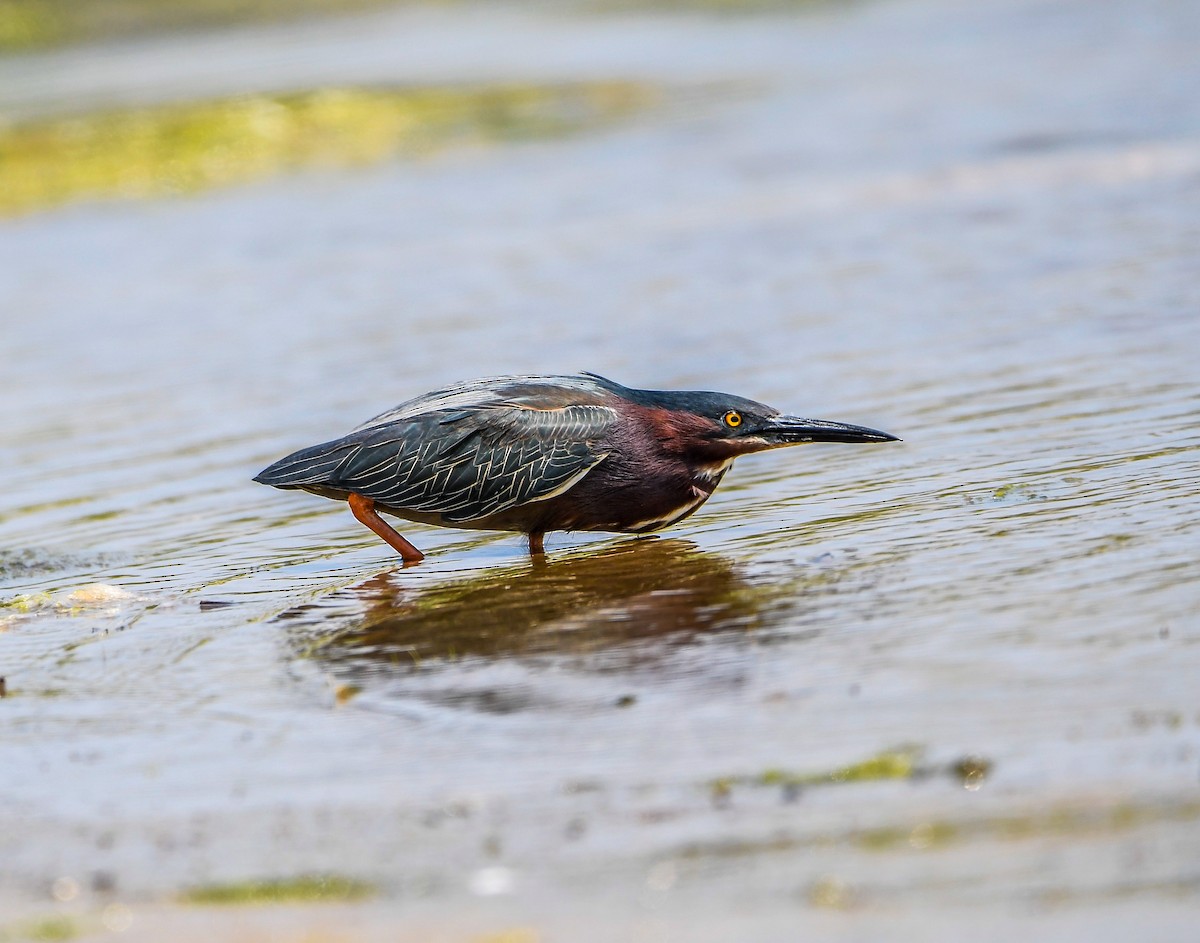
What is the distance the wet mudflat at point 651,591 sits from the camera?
12.0 ft

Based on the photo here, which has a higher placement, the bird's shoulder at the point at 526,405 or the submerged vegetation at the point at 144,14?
the submerged vegetation at the point at 144,14

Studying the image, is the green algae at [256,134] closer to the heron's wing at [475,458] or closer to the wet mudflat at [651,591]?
the wet mudflat at [651,591]

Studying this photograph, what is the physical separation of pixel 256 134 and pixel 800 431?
56.0 feet

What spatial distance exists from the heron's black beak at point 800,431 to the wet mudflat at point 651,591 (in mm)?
304

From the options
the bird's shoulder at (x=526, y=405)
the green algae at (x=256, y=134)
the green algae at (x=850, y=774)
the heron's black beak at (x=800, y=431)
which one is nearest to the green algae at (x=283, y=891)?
the green algae at (x=850, y=774)

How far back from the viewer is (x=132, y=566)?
7.23m

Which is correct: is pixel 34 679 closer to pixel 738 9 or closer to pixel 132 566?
pixel 132 566

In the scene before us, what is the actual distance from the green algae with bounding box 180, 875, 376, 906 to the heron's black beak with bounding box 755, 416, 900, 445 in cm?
368

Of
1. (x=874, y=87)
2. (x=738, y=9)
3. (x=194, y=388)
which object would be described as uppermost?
(x=738, y=9)

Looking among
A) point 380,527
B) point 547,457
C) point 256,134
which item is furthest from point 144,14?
point 547,457

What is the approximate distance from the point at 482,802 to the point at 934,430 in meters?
4.50

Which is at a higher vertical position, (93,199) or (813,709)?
(93,199)

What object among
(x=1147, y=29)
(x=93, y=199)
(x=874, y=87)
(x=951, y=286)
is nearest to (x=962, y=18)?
(x=1147, y=29)

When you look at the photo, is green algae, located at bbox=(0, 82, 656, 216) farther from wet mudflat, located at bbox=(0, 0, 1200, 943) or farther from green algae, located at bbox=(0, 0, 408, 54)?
green algae, located at bbox=(0, 0, 408, 54)
